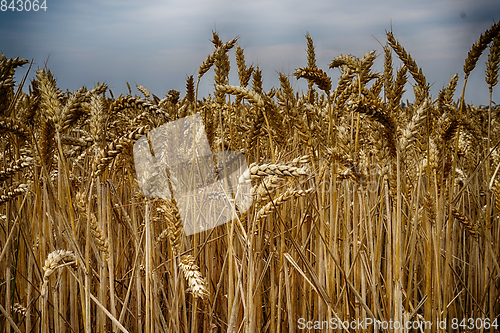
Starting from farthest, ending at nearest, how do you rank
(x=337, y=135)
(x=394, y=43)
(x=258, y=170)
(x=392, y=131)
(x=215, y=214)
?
(x=215, y=214) → (x=394, y=43) → (x=337, y=135) → (x=392, y=131) → (x=258, y=170)

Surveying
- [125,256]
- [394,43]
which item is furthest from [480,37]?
[125,256]

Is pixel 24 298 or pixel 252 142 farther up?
pixel 252 142

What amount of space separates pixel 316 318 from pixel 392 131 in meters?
0.79

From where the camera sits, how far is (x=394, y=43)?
59.5 inches

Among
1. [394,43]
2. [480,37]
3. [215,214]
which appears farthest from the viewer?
[215,214]

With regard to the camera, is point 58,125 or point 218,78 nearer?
point 58,125

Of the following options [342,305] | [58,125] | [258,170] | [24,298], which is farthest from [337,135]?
[24,298]

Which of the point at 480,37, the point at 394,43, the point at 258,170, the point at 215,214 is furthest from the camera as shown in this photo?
the point at 215,214

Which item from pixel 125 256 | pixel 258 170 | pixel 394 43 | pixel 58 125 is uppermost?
pixel 394 43

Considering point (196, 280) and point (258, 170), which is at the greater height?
point (258, 170)

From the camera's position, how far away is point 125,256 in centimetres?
169

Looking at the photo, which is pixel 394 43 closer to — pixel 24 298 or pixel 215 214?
pixel 215 214

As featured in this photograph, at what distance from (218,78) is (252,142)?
39 centimetres

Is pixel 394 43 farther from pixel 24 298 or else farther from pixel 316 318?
pixel 24 298
